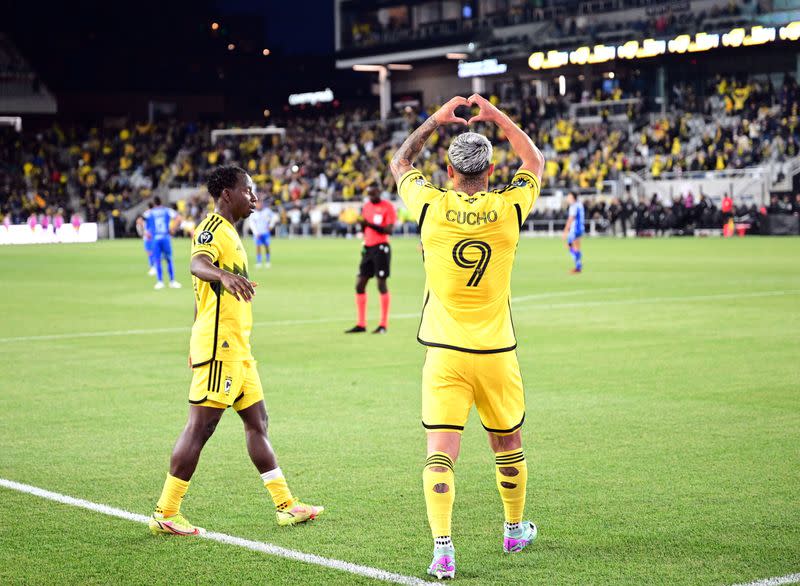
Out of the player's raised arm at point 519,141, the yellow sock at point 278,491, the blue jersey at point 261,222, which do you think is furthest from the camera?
the blue jersey at point 261,222

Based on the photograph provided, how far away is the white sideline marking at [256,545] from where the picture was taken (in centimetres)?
592

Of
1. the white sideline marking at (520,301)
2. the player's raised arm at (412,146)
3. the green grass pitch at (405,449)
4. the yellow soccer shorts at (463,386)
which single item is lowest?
the white sideline marking at (520,301)

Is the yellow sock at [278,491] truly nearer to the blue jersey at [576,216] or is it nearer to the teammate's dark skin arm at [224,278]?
the teammate's dark skin arm at [224,278]

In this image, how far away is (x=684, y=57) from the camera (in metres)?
62.4

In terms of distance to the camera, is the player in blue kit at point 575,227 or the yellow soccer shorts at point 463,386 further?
the player in blue kit at point 575,227

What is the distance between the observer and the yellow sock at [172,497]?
6.74 meters

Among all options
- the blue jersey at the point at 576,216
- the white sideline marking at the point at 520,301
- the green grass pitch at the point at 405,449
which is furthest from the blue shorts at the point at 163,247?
the blue jersey at the point at 576,216

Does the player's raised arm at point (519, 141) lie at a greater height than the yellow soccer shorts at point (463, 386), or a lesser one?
greater

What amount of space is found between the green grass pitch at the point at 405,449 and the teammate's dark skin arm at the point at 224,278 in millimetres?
1384

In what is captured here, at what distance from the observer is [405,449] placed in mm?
9117

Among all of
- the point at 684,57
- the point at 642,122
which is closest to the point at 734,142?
the point at 642,122

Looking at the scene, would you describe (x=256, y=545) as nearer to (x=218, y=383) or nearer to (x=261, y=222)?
(x=218, y=383)

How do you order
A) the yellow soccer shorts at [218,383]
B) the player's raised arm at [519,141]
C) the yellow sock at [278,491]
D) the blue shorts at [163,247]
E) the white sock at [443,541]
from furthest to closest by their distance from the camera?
the blue shorts at [163,247] → the yellow sock at [278,491] → the yellow soccer shorts at [218,383] → the player's raised arm at [519,141] → the white sock at [443,541]

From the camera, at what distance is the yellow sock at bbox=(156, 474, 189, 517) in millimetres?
6742
